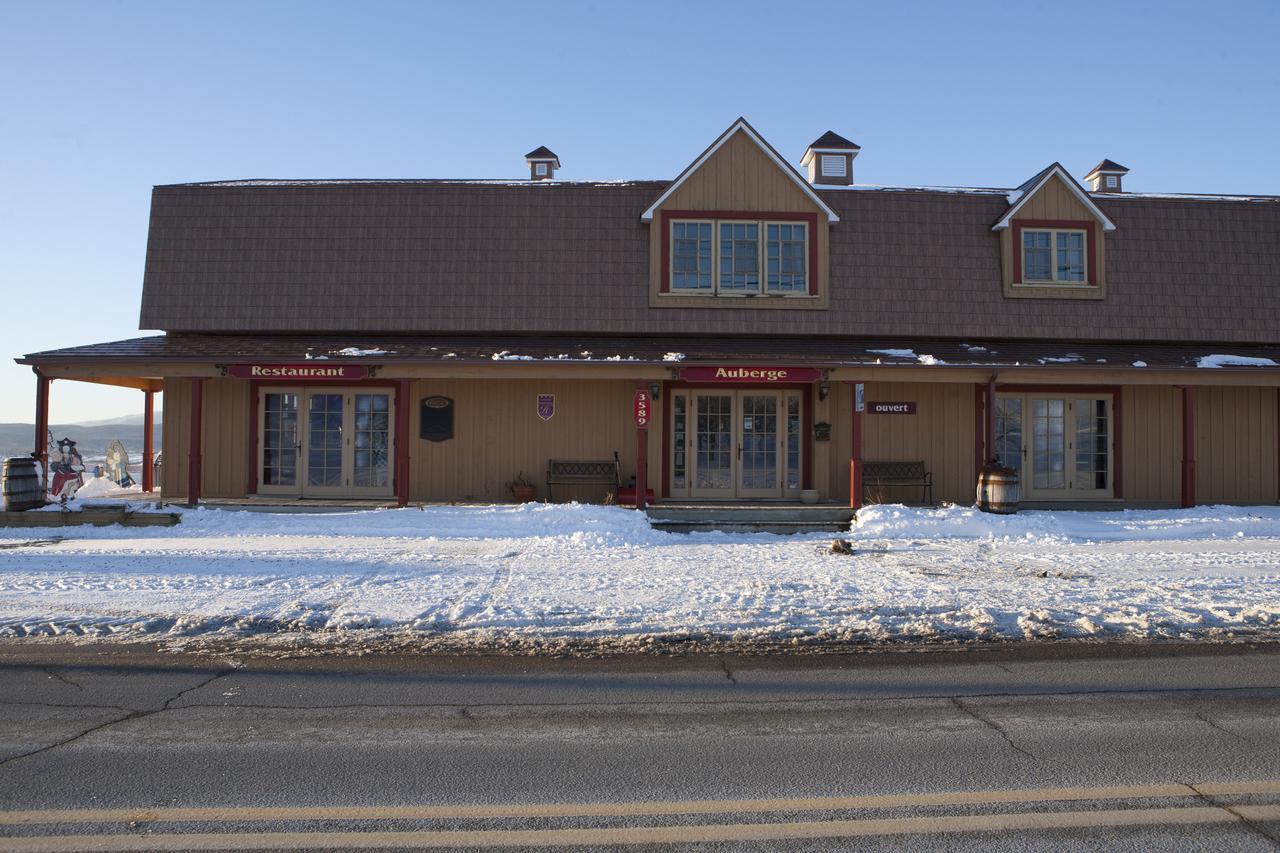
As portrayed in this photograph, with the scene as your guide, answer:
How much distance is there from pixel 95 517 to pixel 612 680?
11474mm

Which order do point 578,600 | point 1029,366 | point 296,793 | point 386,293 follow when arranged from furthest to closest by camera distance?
point 386,293 → point 1029,366 → point 578,600 → point 296,793

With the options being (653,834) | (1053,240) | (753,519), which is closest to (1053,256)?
(1053,240)

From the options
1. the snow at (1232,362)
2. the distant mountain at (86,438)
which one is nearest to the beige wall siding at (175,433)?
the snow at (1232,362)

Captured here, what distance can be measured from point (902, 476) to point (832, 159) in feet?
24.0

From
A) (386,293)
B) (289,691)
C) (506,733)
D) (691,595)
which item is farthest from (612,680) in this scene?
(386,293)

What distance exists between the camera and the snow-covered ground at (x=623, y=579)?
25.3 ft

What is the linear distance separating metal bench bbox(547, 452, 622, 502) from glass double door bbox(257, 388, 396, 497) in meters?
3.08

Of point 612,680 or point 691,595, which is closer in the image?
point 612,680

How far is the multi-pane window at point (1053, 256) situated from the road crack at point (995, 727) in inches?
560

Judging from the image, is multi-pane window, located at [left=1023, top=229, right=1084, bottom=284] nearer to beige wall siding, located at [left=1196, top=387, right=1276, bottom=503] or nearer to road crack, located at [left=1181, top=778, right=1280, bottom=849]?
beige wall siding, located at [left=1196, top=387, right=1276, bottom=503]

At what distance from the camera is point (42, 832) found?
3818 mm

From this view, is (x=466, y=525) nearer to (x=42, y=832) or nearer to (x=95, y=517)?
(x=95, y=517)

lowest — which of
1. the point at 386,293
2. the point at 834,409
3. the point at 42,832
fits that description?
the point at 42,832

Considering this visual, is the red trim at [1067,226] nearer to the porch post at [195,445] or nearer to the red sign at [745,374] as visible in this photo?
the red sign at [745,374]
